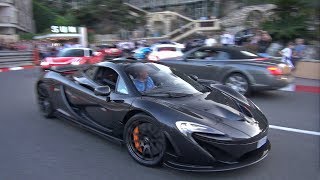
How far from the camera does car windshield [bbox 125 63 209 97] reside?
4.96 m

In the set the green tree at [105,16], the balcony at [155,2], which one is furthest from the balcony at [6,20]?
the balcony at [155,2]

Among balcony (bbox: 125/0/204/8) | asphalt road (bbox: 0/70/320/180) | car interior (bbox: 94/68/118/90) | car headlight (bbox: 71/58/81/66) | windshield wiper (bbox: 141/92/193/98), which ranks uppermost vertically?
balcony (bbox: 125/0/204/8)

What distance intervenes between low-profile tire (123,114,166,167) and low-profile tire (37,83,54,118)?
2.52 m

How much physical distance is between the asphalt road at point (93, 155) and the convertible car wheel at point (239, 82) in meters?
1.66

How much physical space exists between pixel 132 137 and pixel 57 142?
1462 millimetres

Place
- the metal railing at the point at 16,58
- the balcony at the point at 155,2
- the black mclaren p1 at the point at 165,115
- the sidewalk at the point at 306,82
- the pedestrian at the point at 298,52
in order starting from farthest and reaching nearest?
1. the balcony at the point at 155,2
2. the metal railing at the point at 16,58
3. the pedestrian at the point at 298,52
4. the sidewalk at the point at 306,82
5. the black mclaren p1 at the point at 165,115

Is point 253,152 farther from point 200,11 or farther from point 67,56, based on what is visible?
point 200,11

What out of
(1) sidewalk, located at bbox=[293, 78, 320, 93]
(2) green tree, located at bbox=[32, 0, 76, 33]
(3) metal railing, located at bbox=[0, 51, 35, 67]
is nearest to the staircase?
(3) metal railing, located at bbox=[0, 51, 35, 67]

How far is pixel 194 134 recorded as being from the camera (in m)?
3.98

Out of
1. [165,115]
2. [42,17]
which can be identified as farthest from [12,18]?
[165,115]

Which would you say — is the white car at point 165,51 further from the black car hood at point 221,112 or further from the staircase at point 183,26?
the staircase at point 183,26

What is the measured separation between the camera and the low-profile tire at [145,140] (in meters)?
4.30

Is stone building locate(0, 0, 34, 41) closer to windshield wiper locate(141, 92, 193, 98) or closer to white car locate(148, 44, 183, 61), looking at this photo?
white car locate(148, 44, 183, 61)

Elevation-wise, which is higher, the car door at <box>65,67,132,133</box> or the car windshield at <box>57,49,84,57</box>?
the car door at <box>65,67,132,133</box>
